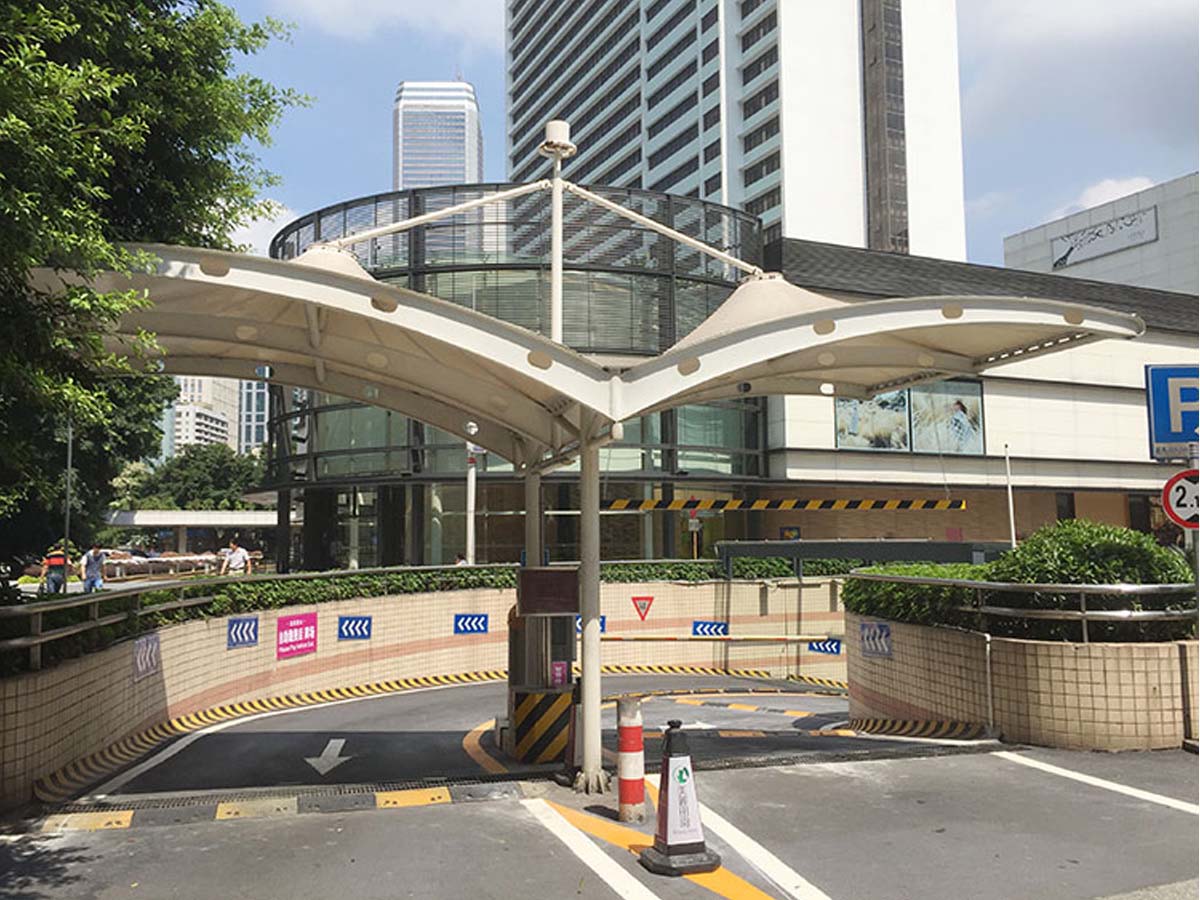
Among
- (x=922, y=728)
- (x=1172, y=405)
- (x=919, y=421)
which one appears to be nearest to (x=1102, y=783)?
(x=922, y=728)

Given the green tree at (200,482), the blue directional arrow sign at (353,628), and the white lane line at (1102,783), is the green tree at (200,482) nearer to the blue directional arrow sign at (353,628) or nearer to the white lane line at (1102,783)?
the blue directional arrow sign at (353,628)

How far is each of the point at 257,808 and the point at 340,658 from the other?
37.5ft

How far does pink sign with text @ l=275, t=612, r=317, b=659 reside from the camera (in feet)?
57.7

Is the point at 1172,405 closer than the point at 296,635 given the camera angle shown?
Yes

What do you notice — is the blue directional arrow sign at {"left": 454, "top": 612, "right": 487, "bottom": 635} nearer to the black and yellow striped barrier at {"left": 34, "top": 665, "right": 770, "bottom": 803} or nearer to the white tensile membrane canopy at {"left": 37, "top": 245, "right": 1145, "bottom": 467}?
the black and yellow striped barrier at {"left": 34, "top": 665, "right": 770, "bottom": 803}

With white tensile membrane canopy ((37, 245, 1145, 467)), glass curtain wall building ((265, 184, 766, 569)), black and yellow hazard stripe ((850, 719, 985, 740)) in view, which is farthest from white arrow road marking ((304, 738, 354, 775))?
glass curtain wall building ((265, 184, 766, 569))

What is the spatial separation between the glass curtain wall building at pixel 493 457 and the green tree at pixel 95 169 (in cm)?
1674

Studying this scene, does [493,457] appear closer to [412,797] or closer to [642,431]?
[642,431]

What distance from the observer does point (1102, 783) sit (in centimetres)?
855

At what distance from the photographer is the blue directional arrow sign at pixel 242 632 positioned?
15.9m

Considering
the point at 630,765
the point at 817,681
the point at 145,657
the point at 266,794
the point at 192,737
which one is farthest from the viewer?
the point at 817,681

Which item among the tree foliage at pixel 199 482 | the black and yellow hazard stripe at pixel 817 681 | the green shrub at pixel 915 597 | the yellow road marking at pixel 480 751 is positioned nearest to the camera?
the yellow road marking at pixel 480 751

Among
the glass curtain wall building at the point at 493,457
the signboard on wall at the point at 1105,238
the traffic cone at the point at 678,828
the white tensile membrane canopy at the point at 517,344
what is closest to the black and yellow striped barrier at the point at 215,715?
the white tensile membrane canopy at the point at 517,344

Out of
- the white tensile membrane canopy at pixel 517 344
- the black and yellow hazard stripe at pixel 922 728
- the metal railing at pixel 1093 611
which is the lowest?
the black and yellow hazard stripe at pixel 922 728
